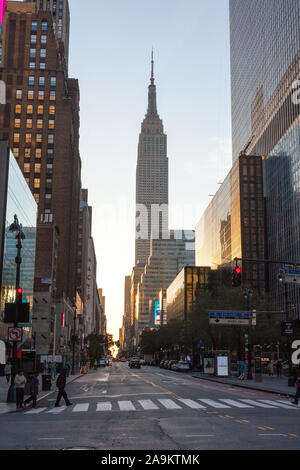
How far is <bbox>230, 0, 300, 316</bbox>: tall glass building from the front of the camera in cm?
11438

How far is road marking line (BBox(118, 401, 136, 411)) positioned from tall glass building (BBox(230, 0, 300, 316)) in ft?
297

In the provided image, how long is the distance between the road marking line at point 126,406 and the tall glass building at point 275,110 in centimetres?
9044

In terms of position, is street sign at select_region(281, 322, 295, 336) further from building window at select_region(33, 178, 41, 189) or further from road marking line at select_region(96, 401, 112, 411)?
building window at select_region(33, 178, 41, 189)

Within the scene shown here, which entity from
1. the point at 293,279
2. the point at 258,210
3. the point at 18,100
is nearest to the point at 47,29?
the point at 18,100

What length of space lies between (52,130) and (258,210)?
181ft

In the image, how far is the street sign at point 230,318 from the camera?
166 feet

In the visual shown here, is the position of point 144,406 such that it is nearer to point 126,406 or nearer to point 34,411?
point 126,406

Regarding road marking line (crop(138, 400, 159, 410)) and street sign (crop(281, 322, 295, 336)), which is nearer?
road marking line (crop(138, 400, 159, 410))

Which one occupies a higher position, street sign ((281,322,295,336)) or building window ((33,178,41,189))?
building window ((33,178,41,189))

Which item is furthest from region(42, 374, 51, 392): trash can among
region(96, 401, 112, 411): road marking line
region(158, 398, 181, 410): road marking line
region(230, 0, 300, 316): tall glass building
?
region(230, 0, 300, 316): tall glass building

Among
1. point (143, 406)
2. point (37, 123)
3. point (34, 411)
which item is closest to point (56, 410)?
point (34, 411)

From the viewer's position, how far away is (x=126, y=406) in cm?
2405

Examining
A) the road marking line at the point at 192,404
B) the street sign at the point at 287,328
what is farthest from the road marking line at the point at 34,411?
the street sign at the point at 287,328
